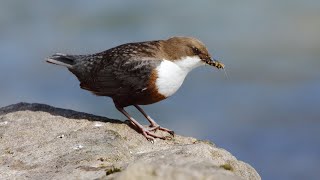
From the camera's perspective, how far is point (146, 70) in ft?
32.2

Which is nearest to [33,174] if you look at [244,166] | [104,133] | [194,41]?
[104,133]

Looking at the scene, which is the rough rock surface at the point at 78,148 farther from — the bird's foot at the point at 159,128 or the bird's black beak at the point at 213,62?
the bird's black beak at the point at 213,62

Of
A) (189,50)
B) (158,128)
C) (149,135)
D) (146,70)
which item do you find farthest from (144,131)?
(189,50)

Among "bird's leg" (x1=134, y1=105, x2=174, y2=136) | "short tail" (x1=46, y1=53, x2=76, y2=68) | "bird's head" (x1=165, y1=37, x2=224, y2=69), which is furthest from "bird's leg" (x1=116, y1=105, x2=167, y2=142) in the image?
"short tail" (x1=46, y1=53, x2=76, y2=68)

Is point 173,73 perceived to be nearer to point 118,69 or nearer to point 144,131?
point 118,69

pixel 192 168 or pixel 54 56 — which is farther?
pixel 54 56

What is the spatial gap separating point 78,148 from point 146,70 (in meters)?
2.21

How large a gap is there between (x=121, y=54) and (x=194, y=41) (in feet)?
3.33

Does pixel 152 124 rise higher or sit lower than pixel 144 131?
higher

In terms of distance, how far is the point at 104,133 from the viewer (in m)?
8.57

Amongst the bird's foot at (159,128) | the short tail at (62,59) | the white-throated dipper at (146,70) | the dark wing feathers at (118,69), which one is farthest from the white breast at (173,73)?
the short tail at (62,59)

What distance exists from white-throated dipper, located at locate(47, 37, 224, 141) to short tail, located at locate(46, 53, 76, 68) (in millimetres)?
570

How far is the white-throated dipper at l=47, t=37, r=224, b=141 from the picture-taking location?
9.79 metres

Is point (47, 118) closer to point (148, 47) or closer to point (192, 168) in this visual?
point (148, 47)
